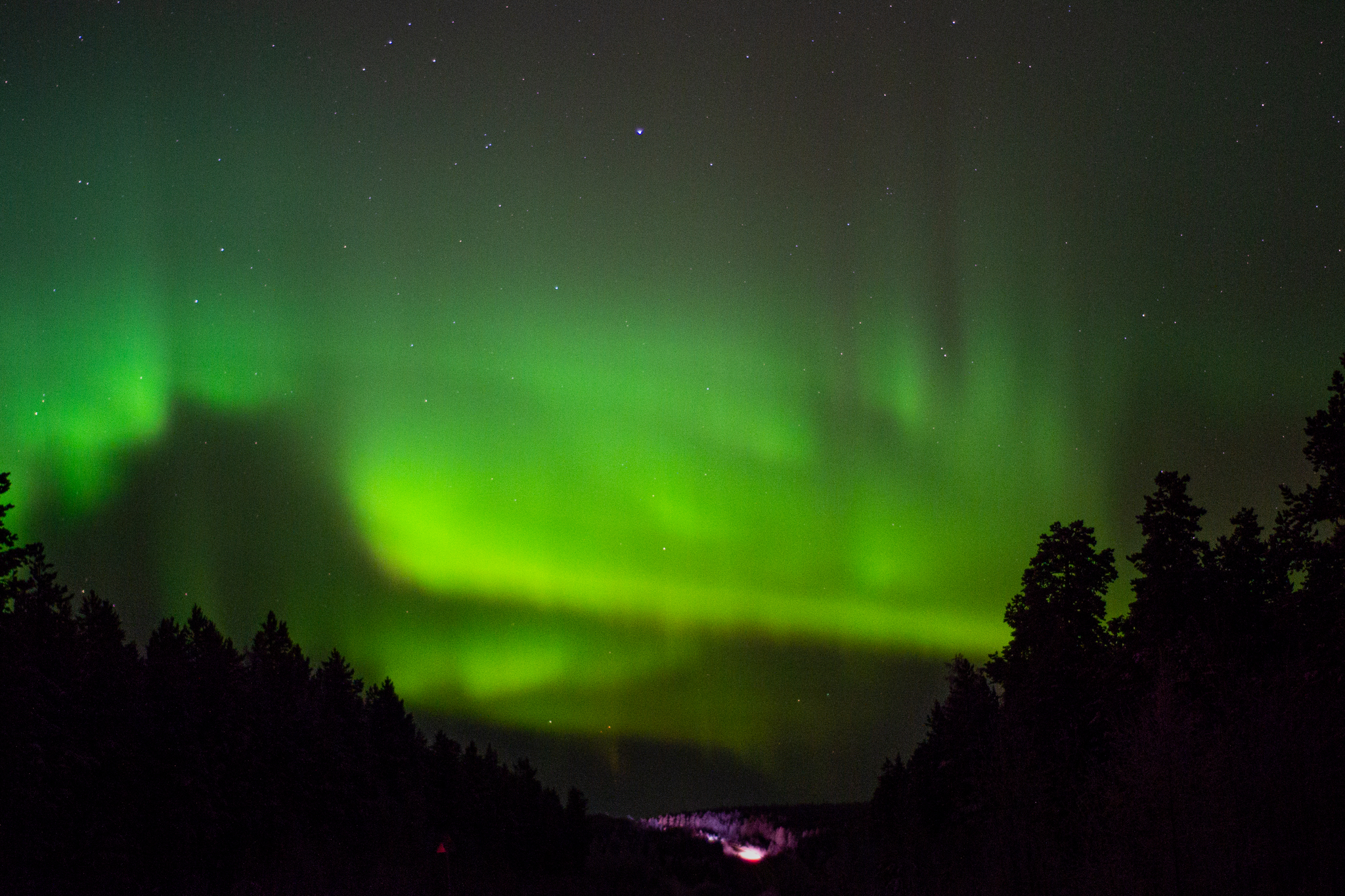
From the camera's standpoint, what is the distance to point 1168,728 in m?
18.8

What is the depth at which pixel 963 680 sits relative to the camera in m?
56.6

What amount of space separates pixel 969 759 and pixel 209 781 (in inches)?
1306

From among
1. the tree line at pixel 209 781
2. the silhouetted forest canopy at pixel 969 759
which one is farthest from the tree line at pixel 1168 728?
the tree line at pixel 209 781

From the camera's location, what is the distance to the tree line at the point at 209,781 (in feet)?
98.0

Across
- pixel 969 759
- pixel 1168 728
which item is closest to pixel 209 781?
pixel 969 759

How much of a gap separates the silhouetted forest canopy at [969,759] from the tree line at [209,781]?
0.40 feet

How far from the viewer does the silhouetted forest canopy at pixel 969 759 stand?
1920cm

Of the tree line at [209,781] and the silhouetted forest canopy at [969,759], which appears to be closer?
the silhouetted forest canopy at [969,759]

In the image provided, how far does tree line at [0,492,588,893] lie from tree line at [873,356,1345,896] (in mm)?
20938

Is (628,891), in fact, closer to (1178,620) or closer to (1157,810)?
(1178,620)

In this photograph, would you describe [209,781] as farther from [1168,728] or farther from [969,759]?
[1168,728]

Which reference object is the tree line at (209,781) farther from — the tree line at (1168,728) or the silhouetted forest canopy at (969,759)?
the tree line at (1168,728)

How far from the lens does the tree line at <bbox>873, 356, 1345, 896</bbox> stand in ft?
60.4

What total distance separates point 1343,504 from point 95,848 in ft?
122
